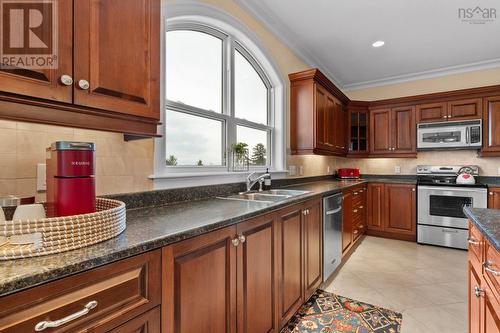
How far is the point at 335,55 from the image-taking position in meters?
3.77

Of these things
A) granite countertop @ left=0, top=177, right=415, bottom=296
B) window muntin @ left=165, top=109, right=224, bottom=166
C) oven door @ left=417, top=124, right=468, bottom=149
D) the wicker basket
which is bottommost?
granite countertop @ left=0, top=177, right=415, bottom=296

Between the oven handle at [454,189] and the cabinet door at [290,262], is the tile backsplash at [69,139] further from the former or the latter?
the oven handle at [454,189]

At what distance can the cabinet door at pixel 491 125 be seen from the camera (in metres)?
3.62

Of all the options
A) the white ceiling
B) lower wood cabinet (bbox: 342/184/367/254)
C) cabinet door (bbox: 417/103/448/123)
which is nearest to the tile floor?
lower wood cabinet (bbox: 342/184/367/254)

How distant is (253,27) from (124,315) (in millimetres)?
2776

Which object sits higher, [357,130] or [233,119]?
[357,130]

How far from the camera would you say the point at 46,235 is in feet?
2.41

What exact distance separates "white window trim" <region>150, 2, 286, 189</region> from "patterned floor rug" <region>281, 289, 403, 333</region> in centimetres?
126

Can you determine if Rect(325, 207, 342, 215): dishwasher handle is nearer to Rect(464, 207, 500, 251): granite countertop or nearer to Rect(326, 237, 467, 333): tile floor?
Rect(326, 237, 467, 333): tile floor

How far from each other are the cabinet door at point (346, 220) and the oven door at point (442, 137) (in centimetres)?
183

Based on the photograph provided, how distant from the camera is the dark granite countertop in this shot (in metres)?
0.62

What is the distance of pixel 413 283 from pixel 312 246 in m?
1.30

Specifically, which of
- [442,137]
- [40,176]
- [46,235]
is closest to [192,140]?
[40,176]

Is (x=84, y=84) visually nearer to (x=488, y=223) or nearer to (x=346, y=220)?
(x=488, y=223)
